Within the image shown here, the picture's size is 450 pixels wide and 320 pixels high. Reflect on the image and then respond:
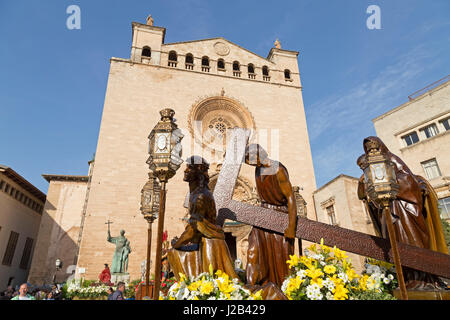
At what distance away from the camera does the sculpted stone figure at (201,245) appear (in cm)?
297

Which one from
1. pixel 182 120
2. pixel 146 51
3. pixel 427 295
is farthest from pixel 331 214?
pixel 146 51

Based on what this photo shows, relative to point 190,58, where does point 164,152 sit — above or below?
below

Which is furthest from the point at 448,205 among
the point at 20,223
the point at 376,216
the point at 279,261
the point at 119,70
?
the point at 20,223

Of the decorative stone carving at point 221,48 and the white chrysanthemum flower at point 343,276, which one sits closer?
the white chrysanthemum flower at point 343,276

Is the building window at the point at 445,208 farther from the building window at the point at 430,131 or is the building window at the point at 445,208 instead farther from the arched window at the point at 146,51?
the arched window at the point at 146,51

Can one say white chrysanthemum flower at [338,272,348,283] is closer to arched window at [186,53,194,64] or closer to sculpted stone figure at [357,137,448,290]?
sculpted stone figure at [357,137,448,290]

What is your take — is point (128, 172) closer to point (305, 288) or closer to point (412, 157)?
point (305, 288)

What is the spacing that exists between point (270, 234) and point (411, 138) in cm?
2030

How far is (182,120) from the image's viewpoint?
1812 centimetres

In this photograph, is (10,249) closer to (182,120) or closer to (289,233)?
(182,120)

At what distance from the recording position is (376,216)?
415 cm

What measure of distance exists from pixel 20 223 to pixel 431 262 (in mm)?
25677

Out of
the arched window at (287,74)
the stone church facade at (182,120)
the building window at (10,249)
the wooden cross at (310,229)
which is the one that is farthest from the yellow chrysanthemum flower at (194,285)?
the arched window at (287,74)

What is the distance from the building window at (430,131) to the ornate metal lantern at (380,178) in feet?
60.8
